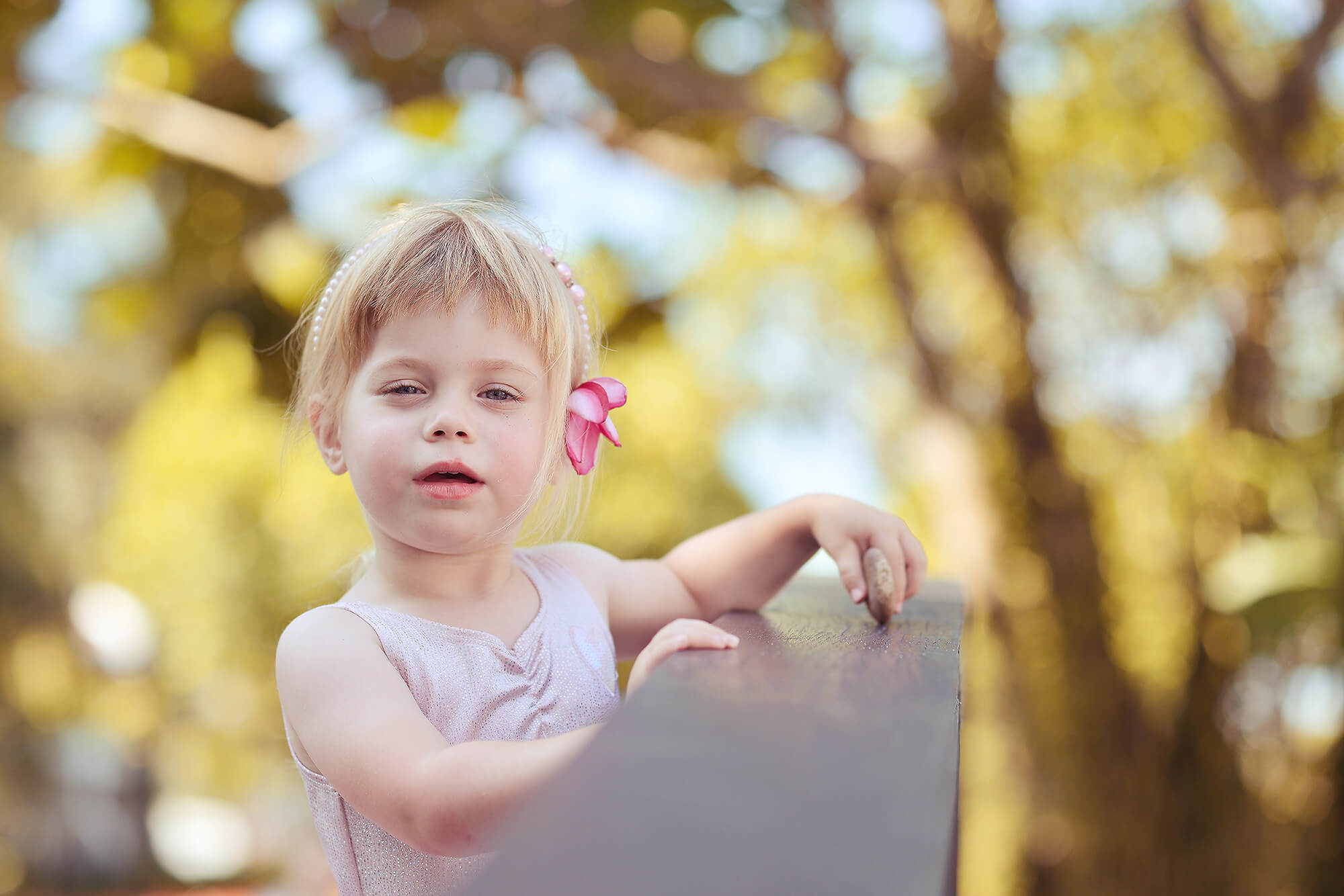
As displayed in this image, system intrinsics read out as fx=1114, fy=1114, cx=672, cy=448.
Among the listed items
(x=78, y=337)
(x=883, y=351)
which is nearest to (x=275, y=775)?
(x=78, y=337)

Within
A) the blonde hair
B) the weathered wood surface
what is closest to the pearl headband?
the blonde hair

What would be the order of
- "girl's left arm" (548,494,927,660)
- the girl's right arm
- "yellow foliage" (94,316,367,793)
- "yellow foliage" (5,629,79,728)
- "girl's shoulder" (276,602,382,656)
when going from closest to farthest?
1. the girl's right arm
2. "girl's shoulder" (276,602,382,656)
3. "girl's left arm" (548,494,927,660)
4. "yellow foliage" (94,316,367,793)
5. "yellow foliage" (5,629,79,728)

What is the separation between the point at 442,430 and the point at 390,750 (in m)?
0.26

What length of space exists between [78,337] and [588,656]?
10.8 m

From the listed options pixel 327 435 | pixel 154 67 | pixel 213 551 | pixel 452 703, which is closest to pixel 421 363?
pixel 327 435

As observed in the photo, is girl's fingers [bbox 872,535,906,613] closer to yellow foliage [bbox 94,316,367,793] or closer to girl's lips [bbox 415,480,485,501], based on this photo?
girl's lips [bbox 415,480,485,501]

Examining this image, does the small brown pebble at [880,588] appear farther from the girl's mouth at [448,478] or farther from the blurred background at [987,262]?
the blurred background at [987,262]

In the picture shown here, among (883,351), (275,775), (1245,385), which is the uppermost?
(883,351)

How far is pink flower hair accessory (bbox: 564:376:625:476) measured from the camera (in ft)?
3.34

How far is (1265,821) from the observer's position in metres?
4.46

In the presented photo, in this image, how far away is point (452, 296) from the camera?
0.92m

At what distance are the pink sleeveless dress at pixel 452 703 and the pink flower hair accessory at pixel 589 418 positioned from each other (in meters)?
0.15

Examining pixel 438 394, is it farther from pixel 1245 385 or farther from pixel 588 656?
pixel 1245 385

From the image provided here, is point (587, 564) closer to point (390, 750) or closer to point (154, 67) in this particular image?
point (390, 750)
